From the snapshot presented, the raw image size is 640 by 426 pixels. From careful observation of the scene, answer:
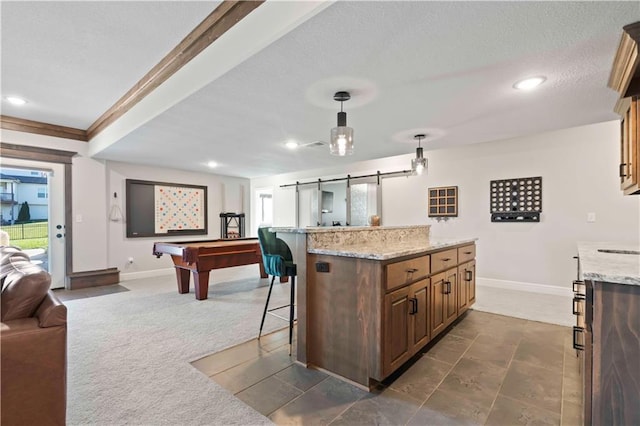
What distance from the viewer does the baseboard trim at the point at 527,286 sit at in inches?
166

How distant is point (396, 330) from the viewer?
6.75 feet

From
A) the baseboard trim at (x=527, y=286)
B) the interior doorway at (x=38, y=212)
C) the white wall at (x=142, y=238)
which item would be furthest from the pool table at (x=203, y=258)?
the baseboard trim at (x=527, y=286)

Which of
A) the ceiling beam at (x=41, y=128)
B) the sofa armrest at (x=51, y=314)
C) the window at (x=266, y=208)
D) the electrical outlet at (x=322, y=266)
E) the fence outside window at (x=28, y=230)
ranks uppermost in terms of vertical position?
the ceiling beam at (x=41, y=128)

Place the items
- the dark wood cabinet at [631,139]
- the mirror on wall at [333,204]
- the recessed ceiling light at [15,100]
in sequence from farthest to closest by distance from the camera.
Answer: the mirror on wall at [333,204] → the recessed ceiling light at [15,100] → the dark wood cabinet at [631,139]

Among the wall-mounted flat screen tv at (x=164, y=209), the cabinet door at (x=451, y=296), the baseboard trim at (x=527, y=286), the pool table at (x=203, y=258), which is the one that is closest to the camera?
the cabinet door at (x=451, y=296)

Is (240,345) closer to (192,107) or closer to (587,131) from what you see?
(192,107)

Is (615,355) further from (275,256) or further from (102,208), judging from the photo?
(102,208)

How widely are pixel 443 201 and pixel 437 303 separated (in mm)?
3035

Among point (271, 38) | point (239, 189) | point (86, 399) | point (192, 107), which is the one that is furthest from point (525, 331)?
point (239, 189)

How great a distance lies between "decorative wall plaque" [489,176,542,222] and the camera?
4.39 metres

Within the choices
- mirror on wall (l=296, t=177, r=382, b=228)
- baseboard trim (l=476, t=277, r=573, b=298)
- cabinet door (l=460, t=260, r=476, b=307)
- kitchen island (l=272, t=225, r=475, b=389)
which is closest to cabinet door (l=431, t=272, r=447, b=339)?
kitchen island (l=272, t=225, r=475, b=389)

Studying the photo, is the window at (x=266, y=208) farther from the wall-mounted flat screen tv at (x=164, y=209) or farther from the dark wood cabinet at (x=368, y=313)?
the dark wood cabinet at (x=368, y=313)

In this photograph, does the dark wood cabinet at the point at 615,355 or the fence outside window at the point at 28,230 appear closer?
the dark wood cabinet at the point at 615,355

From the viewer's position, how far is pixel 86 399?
1842 mm
